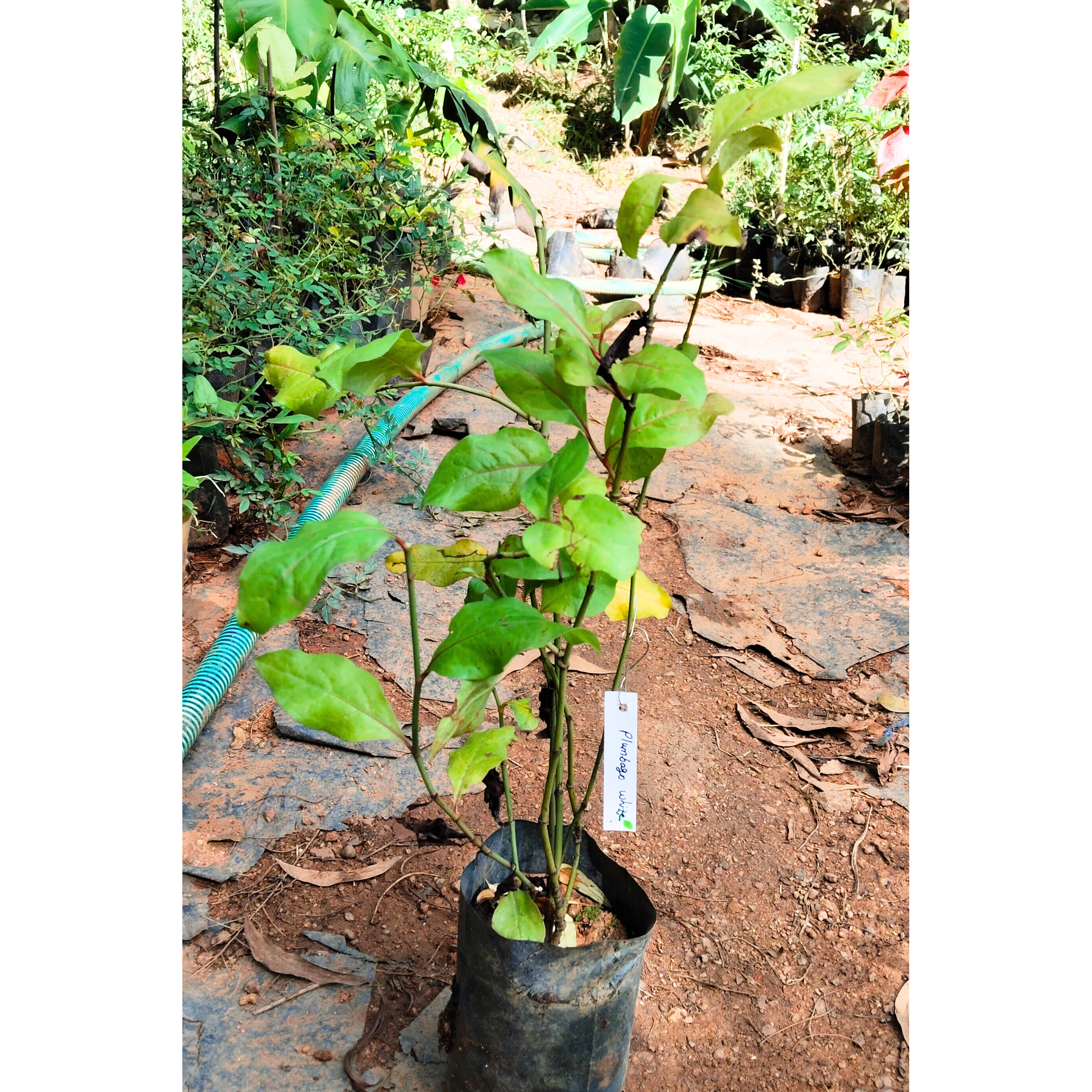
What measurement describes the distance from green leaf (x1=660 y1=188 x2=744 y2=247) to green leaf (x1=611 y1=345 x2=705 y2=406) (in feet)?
0.31

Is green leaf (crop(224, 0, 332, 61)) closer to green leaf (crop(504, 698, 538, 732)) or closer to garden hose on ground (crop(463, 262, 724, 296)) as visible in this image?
green leaf (crop(504, 698, 538, 732))

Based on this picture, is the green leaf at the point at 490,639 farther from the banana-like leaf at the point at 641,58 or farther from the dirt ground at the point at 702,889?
the banana-like leaf at the point at 641,58

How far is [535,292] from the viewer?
2.78 ft

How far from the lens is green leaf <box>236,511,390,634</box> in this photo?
756mm

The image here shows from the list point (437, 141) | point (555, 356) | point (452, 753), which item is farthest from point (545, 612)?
point (437, 141)

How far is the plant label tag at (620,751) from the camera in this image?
106cm

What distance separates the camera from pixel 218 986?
138 cm

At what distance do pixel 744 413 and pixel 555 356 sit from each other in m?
2.77

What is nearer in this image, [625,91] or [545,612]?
[545,612]

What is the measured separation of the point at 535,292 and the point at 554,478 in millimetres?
176

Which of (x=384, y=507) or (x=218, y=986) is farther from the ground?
(x=384, y=507)

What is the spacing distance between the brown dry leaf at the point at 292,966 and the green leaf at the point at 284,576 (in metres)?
0.84

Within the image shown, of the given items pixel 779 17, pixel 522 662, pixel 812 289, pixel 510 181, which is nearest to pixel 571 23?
pixel 779 17

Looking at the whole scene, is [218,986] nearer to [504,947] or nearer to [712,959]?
[504,947]
